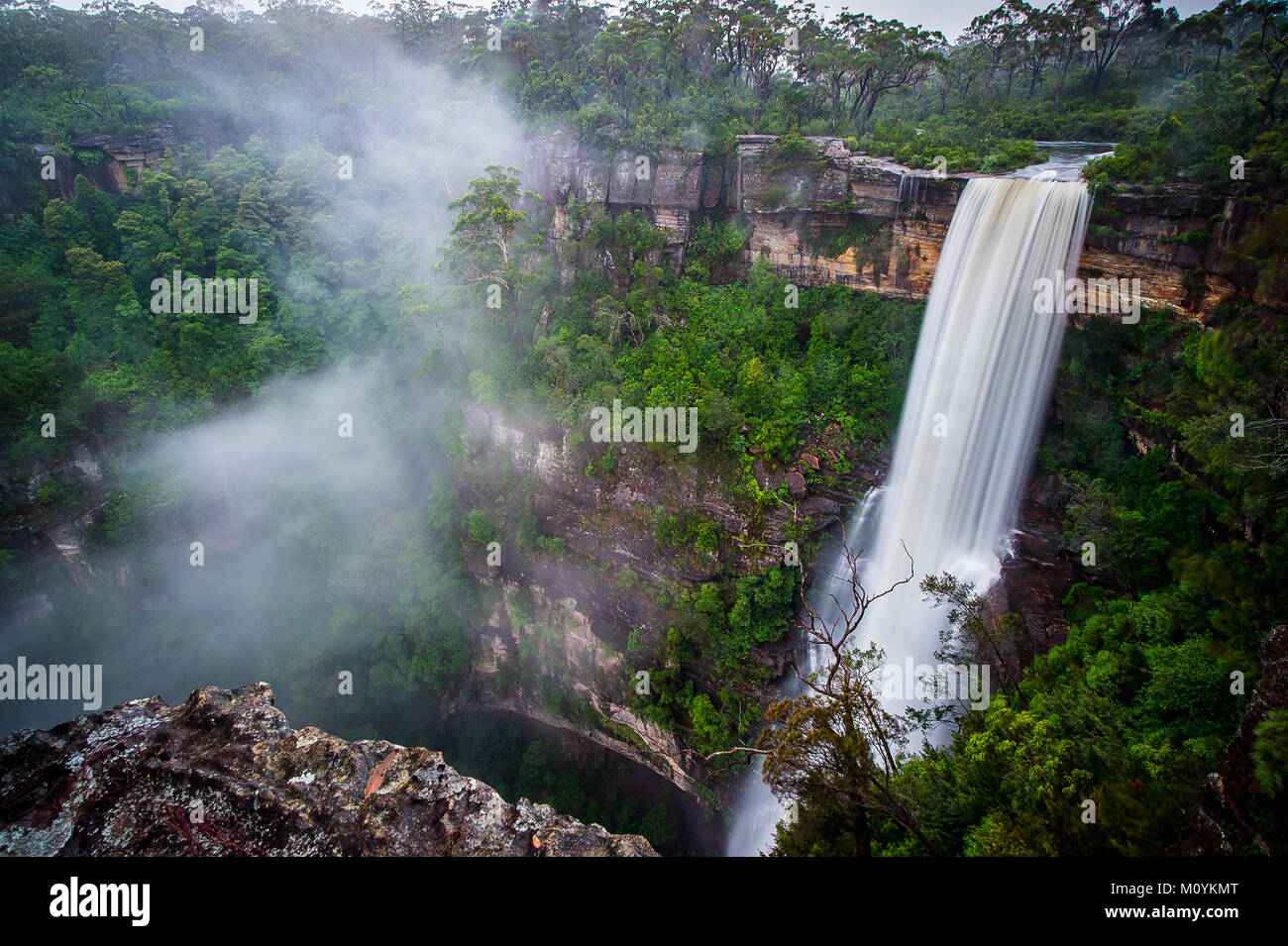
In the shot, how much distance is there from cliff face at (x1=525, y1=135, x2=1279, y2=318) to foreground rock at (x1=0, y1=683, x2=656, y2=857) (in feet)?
57.1

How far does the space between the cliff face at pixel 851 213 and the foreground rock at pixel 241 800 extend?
17411 millimetres

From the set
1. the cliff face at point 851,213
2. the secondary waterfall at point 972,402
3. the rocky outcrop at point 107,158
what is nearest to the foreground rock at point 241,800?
the secondary waterfall at point 972,402

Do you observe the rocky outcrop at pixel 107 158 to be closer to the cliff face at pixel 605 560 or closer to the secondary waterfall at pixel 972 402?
the cliff face at pixel 605 560

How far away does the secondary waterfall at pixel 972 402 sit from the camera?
49.1 ft

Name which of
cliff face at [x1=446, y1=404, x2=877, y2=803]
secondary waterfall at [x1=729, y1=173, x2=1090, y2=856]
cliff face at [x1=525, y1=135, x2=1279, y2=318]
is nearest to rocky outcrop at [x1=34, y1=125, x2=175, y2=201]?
cliff face at [x1=525, y1=135, x2=1279, y2=318]

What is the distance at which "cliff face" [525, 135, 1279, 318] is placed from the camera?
1330cm

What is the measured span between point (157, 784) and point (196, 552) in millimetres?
23933

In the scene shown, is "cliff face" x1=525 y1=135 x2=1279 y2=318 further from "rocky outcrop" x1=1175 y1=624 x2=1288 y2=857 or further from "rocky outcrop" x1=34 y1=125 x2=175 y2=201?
"rocky outcrop" x1=34 y1=125 x2=175 y2=201

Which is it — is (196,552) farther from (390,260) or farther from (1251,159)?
(1251,159)

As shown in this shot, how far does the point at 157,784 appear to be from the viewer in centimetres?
665

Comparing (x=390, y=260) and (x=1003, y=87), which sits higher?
(x=1003, y=87)

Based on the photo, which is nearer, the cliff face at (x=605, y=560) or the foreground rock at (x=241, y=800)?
the foreground rock at (x=241, y=800)

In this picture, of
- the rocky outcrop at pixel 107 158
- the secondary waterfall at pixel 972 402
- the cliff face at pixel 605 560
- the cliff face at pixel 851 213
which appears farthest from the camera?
the rocky outcrop at pixel 107 158
